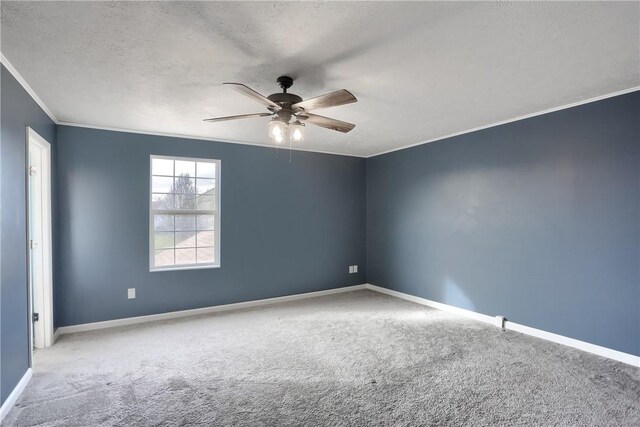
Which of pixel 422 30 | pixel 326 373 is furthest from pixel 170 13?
pixel 326 373

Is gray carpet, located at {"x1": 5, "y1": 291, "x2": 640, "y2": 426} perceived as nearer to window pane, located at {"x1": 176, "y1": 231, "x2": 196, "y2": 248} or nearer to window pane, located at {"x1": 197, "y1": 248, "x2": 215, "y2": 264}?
window pane, located at {"x1": 197, "y1": 248, "x2": 215, "y2": 264}

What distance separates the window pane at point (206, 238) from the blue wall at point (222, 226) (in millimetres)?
167

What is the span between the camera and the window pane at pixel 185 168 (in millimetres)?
4461

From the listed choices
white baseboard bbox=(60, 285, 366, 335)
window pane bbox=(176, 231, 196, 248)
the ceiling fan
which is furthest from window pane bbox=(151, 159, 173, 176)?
the ceiling fan

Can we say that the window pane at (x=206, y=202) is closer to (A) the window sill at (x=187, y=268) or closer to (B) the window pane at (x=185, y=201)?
(B) the window pane at (x=185, y=201)

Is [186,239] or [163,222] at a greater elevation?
[163,222]

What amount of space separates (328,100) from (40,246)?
10.7 ft

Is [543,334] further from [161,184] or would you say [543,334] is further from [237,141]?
[161,184]

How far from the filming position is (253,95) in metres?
2.12

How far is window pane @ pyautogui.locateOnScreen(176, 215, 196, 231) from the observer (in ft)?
14.6

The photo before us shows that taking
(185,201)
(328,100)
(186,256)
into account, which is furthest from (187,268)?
(328,100)

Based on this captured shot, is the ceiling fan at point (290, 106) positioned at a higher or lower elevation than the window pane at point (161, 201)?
higher

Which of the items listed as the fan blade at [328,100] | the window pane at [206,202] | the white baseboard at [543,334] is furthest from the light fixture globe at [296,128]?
the white baseboard at [543,334]

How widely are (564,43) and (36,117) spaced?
418 cm
